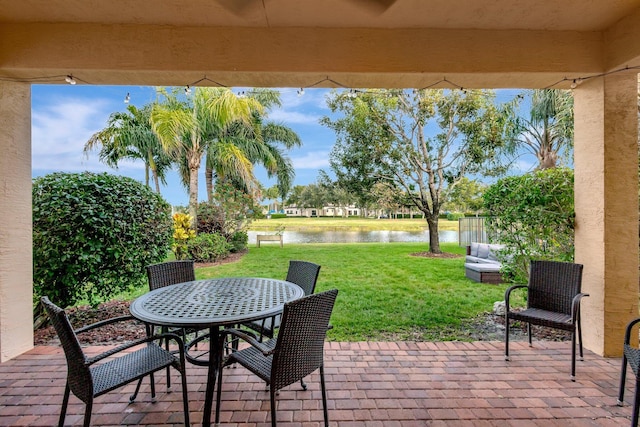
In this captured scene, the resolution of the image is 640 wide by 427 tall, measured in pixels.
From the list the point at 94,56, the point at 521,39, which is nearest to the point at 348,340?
the point at 521,39

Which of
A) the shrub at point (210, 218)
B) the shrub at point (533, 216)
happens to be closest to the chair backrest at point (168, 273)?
the shrub at point (533, 216)

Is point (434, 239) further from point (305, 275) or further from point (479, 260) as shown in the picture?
point (305, 275)

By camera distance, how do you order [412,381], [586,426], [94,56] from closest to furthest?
1. [586,426]
2. [412,381]
3. [94,56]

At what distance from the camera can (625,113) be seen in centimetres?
285

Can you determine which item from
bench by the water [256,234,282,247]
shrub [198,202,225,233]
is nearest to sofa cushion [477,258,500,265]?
shrub [198,202,225,233]

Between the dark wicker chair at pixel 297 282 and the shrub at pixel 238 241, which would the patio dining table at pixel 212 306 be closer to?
the dark wicker chair at pixel 297 282

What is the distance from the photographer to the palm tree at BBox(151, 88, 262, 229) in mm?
7152

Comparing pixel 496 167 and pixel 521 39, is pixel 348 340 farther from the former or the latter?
pixel 496 167

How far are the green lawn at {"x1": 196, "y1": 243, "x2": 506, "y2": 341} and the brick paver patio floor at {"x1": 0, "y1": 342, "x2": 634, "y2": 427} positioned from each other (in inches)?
26.4

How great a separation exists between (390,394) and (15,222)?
12.4ft

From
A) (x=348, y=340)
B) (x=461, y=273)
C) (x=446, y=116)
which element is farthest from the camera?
(x=446, y=116)

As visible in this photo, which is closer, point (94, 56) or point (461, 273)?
point (94, 56)

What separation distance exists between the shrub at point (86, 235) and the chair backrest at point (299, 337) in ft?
9.21

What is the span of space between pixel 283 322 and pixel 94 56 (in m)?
3.05
